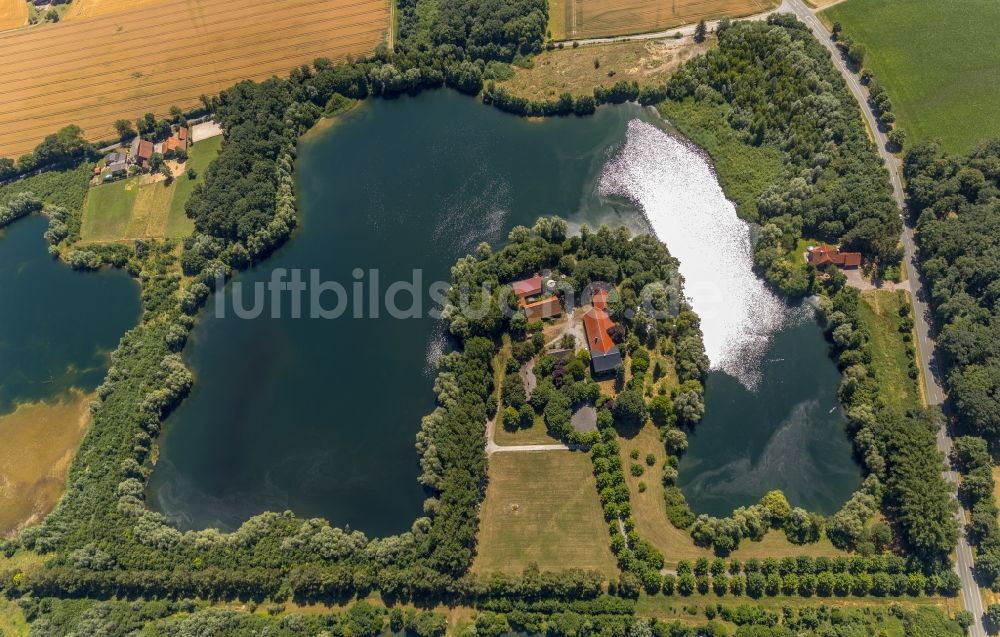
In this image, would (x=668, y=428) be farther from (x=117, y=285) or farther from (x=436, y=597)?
(x=117, y=285)

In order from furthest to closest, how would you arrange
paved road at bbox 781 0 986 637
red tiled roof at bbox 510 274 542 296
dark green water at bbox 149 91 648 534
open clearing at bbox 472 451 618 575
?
red tiled roof at bbox 510 274 542 296, dark green water at bbox 149 91 648 534, open clearing at bbox 472 451 618 575, paved road at bbox 781 0 986 637


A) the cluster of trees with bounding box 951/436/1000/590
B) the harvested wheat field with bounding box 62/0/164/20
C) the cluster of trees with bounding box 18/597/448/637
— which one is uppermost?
the harvested wheat field with bounding box 62/0/164/20

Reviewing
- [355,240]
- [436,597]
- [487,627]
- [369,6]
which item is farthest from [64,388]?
[369,6]

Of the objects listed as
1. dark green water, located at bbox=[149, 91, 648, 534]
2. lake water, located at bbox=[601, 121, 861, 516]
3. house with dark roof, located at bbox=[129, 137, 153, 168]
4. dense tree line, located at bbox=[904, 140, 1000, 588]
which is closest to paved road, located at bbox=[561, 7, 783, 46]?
dark green water, located at bbox=[149, 91, 648, 534]

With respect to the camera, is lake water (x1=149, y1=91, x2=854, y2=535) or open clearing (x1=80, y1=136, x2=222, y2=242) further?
Answer: open clearing (x1=80, y1=136, x2=222, y2=242)

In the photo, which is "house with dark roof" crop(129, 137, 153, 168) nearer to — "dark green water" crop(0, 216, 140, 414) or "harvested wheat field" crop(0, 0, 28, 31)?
"dark green water" crop(0, 216, 140, 414)

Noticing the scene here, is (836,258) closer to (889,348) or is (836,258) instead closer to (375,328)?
(889,348)

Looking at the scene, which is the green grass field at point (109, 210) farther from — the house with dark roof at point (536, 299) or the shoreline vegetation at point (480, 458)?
the house with dark roof at point (536, 299)

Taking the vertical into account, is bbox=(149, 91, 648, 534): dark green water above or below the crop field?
below

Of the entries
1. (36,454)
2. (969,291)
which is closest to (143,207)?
(36,454)
